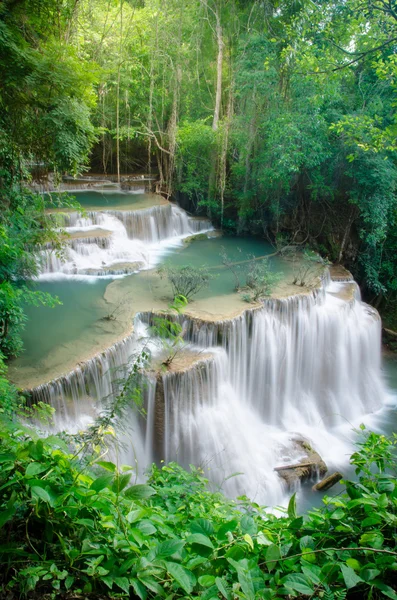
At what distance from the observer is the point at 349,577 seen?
1402 mm

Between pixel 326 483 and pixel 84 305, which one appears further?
pixel 84 305

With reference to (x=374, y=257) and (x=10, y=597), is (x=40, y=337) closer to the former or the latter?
(x=10, y=597)

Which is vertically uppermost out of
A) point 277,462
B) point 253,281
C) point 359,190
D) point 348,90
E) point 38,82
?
point 348,90

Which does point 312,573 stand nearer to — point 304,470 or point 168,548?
point 168,548

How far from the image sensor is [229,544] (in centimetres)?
159

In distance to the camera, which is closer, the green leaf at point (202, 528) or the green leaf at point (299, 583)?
the green leaf at point (299, 583)

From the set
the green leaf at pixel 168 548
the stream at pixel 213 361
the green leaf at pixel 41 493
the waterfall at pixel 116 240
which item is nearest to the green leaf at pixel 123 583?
the green leaf at pixel 168 548

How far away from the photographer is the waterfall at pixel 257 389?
6.57 metres

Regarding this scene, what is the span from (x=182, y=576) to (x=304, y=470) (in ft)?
20.4

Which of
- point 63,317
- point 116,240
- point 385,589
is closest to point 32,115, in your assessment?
point 63,317

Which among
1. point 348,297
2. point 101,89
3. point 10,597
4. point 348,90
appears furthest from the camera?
point 101,89

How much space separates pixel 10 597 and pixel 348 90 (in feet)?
42.3

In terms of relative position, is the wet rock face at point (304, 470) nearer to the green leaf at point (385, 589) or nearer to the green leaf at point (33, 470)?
the green leaf at point (385, 589)

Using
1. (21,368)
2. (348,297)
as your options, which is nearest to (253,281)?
(348,297)
